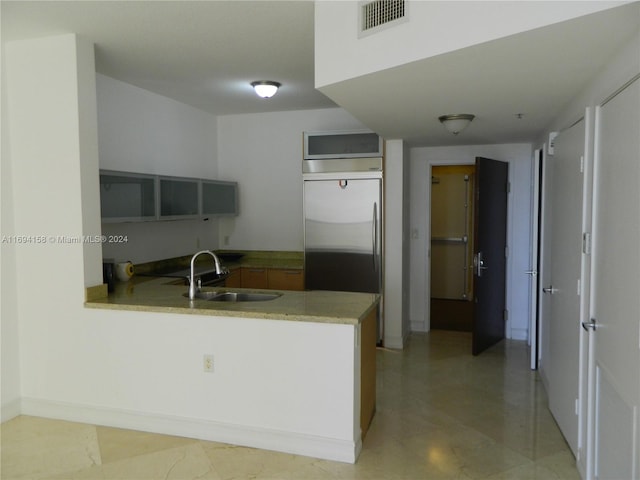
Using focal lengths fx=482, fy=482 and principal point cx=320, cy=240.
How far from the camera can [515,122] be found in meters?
3.85

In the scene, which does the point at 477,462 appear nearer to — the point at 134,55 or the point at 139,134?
the point at 134,55

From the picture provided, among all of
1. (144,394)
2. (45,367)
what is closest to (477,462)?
(144,394)

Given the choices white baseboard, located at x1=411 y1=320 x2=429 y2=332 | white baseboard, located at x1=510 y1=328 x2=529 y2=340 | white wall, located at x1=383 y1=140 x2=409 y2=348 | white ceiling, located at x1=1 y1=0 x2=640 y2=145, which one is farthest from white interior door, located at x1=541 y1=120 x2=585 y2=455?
white baseboard, located at x1=411 y1=320 x2=429 y2=332

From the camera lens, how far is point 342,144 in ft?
16.1

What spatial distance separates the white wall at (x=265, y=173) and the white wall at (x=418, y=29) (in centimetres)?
312

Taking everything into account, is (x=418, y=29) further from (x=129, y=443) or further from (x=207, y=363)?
(x=129, y=443)

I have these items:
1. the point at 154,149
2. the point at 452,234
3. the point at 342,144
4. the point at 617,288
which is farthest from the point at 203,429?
the point at 452,234

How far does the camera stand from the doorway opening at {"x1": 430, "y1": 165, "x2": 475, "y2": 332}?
20.9 ft

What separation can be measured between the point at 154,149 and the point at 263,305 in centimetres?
255

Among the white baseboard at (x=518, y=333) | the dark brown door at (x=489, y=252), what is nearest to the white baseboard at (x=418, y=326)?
the dark brown door at (x=489, y=252)

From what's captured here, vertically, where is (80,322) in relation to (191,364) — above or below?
above

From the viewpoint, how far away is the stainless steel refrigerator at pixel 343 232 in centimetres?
483

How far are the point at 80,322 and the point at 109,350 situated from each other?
0.93 feet

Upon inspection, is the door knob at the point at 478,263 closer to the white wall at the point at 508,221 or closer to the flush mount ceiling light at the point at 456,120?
the white wall at the point at 508,221
